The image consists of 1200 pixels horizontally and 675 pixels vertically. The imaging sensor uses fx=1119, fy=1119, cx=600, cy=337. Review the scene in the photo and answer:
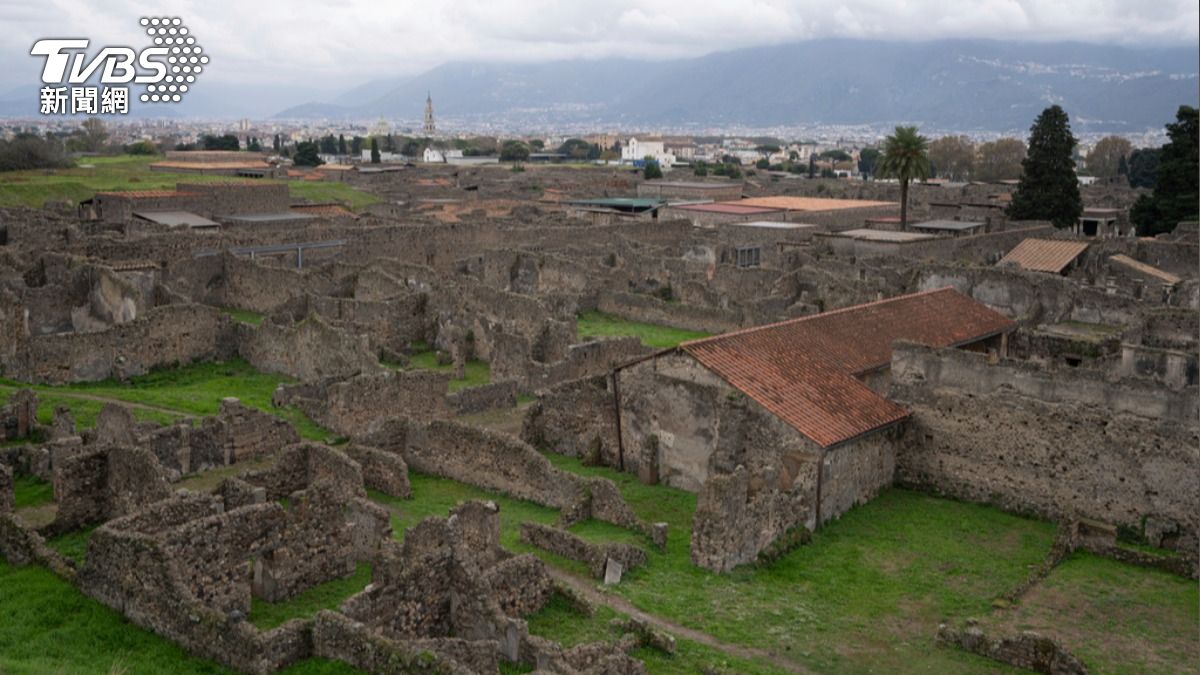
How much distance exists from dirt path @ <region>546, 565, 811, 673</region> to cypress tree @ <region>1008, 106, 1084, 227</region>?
2097 inches

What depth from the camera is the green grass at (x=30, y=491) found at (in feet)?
63.2

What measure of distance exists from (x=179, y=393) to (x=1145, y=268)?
3466cm

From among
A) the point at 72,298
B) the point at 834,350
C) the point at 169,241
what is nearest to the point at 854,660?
the point at 834,350

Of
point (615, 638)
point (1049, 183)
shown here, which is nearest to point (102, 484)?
point (615, 638)

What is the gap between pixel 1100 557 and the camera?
65.3ft

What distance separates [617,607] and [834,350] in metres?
10.3

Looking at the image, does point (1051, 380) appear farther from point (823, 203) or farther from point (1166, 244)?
point (823, 203)

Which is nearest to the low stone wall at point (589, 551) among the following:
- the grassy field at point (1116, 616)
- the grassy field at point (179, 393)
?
the grassy field at point (1116, 616)

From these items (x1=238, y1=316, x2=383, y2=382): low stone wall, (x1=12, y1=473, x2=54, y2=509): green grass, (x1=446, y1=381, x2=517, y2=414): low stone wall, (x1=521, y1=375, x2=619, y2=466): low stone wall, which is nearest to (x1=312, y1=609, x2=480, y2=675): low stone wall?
(x1=12, y1=473, x2=54, y2=509): green grass

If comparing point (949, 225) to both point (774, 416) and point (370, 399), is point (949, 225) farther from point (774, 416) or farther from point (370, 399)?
point (370, 399)

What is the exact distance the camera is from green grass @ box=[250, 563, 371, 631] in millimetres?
15094

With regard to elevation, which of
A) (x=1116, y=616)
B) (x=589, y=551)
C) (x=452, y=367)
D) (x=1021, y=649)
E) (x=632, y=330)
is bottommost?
(x=1116, y=616)

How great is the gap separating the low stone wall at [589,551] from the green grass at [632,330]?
19.9 metres

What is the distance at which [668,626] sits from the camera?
53.3ft
